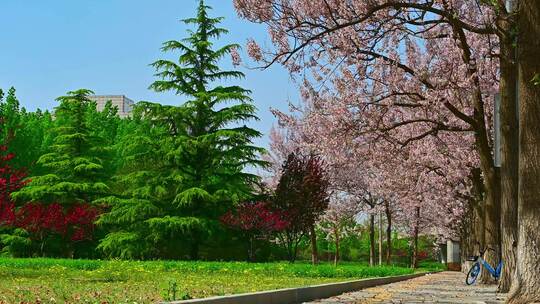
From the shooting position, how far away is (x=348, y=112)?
1989 centimetres

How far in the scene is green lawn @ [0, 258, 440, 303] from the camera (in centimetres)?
1003

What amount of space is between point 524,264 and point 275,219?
20830 millimetres

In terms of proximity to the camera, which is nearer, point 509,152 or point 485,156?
point 509,152

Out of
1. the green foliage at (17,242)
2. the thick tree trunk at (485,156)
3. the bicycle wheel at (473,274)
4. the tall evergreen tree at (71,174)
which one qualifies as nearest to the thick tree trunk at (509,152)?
the thick tree trunk at (485,156)

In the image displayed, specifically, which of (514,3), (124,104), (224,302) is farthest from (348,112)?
(124,104)

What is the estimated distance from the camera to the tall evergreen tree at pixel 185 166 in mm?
36688

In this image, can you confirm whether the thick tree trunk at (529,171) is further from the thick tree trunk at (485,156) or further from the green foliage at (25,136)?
the green foliage at (25,136)

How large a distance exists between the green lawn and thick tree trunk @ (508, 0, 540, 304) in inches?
179

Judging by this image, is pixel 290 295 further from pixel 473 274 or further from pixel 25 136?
pixel 25 136

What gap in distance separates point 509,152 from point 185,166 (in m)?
26.8

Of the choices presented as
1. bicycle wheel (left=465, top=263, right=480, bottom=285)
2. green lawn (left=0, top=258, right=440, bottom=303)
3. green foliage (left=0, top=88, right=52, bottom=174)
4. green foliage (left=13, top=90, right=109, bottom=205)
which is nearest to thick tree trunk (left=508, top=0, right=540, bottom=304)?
green lawn (left=0, top=258, right=440, bottom=303)

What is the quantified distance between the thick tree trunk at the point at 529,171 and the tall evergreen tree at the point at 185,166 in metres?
25.9

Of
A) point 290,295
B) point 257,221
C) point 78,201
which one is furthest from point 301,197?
point 290,295

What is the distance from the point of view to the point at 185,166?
126 feet
